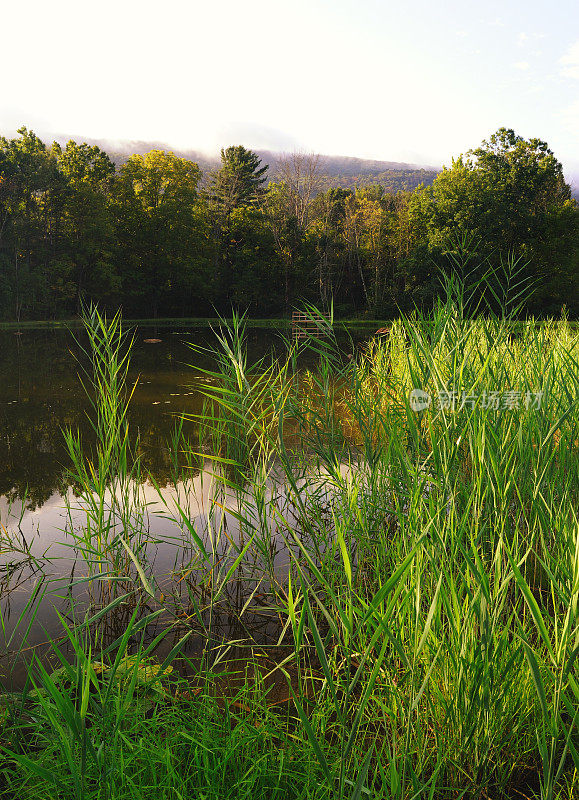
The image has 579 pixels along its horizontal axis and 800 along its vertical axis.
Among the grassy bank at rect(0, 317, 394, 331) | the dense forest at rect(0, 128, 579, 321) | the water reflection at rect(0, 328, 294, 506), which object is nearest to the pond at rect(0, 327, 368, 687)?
the water reflection at rect(0, 328, 294, 506)

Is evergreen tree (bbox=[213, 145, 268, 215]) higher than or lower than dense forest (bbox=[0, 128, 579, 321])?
higher

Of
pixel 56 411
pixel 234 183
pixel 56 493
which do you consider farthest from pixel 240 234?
pixel 56 493

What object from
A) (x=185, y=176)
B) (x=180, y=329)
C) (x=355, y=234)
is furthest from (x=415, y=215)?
(x=180, y=329)

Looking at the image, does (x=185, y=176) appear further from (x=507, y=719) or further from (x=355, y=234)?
(x=507, y=719)

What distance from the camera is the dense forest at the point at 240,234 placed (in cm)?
2431

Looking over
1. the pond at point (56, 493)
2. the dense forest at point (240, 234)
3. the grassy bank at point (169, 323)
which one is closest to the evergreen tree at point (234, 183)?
the dense forest at point (240, 234)

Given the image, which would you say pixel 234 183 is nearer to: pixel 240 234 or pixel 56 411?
pixel 240 234

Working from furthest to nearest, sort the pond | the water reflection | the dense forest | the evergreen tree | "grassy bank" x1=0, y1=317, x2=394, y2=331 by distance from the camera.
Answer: the evergreen tree < the dense forest < "grassy bank" x1=0, y1=317, x2=394, y2=331 < the water reflection < the pond

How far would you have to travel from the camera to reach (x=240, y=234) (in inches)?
1234

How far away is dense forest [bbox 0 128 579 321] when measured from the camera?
2431 cm

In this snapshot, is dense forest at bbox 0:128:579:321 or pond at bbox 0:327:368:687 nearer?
pond at bbox 0:327:368:687

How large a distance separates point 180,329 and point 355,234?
15750 mm

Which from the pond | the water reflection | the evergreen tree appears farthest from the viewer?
the evergreen tree

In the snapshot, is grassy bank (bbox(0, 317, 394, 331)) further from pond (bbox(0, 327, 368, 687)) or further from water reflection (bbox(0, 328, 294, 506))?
pond (bbox(0, 327, 368, 687))
